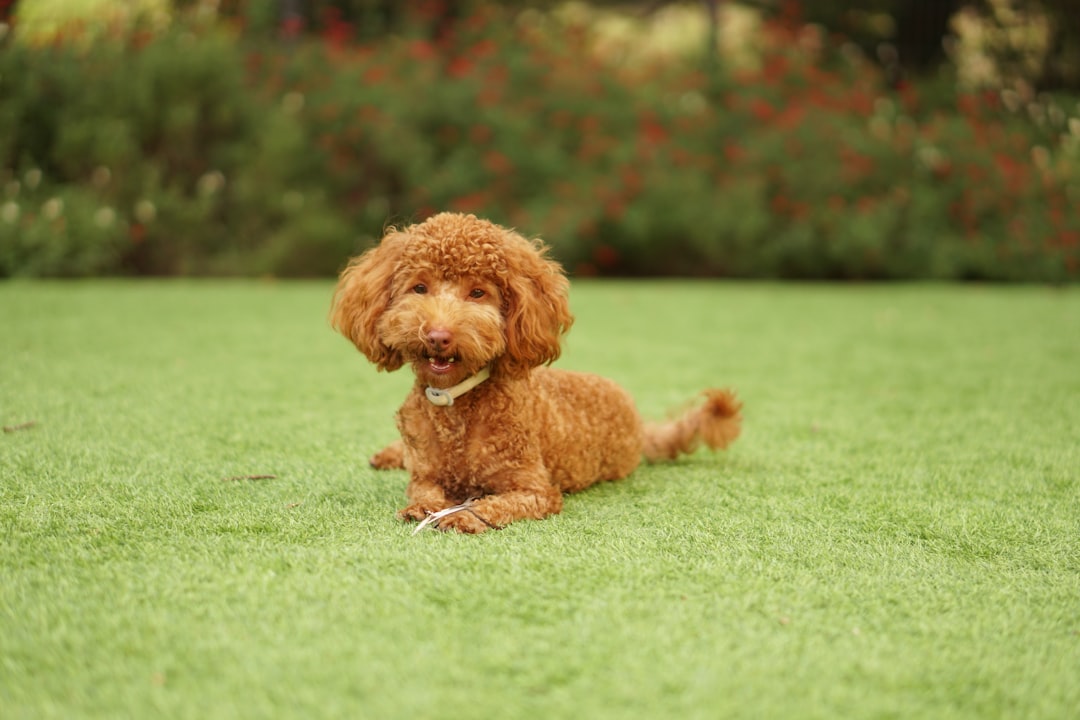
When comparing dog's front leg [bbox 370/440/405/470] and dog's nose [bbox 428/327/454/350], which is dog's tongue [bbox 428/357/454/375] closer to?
dog's nose [bbox 428/327/454/350]

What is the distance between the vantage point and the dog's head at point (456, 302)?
8.27 feet

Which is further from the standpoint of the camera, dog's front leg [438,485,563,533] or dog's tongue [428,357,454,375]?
dog's tongue [428,357,454,375]

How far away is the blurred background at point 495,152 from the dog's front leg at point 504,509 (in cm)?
736

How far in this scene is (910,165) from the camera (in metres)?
10.8

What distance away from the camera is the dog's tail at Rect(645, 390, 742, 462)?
3330mm

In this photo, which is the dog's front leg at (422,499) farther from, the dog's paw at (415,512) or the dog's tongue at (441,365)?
the dog's tongue at (441,365)

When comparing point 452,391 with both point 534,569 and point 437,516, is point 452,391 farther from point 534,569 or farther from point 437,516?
point 534,569

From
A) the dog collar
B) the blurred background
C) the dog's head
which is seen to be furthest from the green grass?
the blurred background

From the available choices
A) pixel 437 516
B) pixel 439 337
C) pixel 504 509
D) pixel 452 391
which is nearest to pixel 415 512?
pixel 437 516

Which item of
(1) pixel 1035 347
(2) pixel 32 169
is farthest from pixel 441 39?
(1) pixel 1035 347

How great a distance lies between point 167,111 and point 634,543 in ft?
28.3

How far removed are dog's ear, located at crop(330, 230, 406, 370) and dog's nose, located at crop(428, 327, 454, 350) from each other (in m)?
0.24

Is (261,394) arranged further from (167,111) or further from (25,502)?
(167,111)

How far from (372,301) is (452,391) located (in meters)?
0.32
